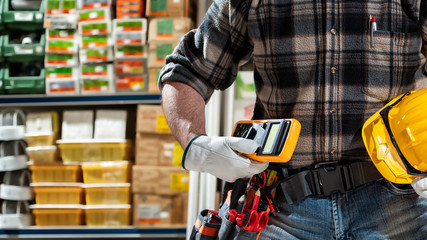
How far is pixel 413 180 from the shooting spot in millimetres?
871

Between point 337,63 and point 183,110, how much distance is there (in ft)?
1.27

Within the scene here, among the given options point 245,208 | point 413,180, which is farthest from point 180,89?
point 413,180

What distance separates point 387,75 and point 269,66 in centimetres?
26

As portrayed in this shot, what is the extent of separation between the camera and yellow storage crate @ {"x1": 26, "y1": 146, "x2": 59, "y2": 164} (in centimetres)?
362

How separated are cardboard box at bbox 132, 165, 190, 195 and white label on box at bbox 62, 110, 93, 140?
481mm

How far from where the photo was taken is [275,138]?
2.98ft

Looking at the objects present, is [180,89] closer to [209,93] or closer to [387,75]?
[209,93]

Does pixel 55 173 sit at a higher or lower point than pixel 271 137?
lower

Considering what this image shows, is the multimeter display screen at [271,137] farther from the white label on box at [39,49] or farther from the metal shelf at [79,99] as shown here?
the white label on box at [39,49]

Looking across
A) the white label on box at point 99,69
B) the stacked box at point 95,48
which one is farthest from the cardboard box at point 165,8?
the white label on box at point 99,69

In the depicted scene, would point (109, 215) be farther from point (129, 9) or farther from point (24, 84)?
point (129, 9)

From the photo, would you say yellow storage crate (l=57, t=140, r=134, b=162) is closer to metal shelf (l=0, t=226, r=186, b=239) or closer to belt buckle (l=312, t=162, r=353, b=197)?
metal shelf (l=0, t=226, r=186, b=239)

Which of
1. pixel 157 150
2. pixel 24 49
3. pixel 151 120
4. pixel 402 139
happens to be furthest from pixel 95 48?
pixel 402 139

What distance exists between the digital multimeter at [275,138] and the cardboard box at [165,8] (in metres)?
2.55
